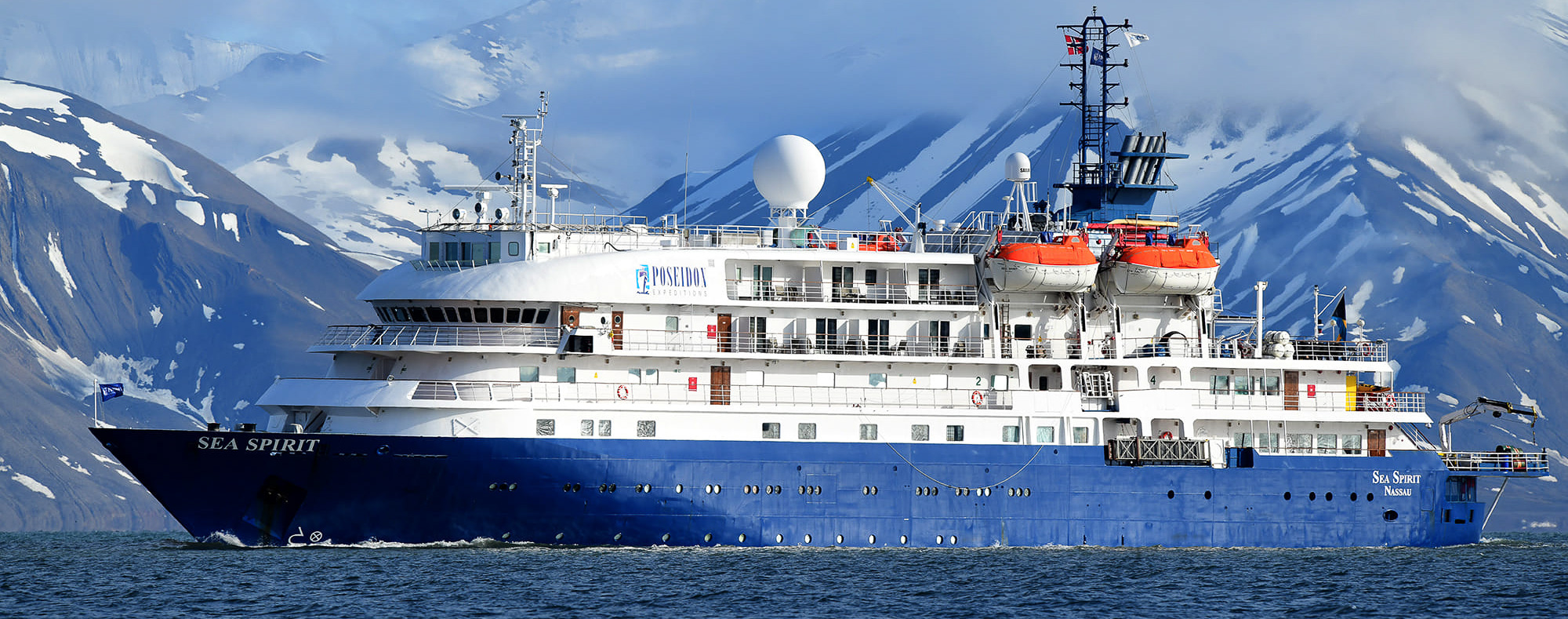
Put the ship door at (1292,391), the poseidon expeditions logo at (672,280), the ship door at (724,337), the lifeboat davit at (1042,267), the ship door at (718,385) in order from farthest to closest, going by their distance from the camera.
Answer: the ship door at (1292,391) < the lifeboat davit at (1042,267) < the ship door at (724,337) < the ship door at (718,385) < the poseidon expeditions logo at (672,280)

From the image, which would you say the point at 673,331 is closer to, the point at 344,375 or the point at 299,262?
the point at 344,375

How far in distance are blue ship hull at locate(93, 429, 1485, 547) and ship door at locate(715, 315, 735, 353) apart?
8.77 feet

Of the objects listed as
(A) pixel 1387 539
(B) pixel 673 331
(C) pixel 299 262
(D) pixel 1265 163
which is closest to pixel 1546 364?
(D) pixel 1265 163

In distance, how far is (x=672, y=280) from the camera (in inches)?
1575

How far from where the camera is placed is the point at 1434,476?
44531mm

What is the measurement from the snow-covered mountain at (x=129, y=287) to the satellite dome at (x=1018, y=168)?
9260 centimetres

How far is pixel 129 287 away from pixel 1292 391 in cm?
13690

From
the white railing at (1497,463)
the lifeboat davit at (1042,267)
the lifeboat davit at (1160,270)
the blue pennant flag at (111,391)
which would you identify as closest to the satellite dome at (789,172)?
the lifeboat davit at (1042,267)

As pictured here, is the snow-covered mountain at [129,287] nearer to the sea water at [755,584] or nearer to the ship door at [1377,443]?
the sea water at [755,584]

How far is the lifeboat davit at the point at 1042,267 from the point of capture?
137ft

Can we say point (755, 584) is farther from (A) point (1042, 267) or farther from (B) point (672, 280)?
(A) point (1042, 267)

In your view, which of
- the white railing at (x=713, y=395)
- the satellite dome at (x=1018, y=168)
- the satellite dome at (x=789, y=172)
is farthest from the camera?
the satellite dome at (x=1018, y=168)

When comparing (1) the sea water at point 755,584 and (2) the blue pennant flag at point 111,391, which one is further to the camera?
(2) the blue pennant flag at point 111,391

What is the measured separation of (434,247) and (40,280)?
425 ft
